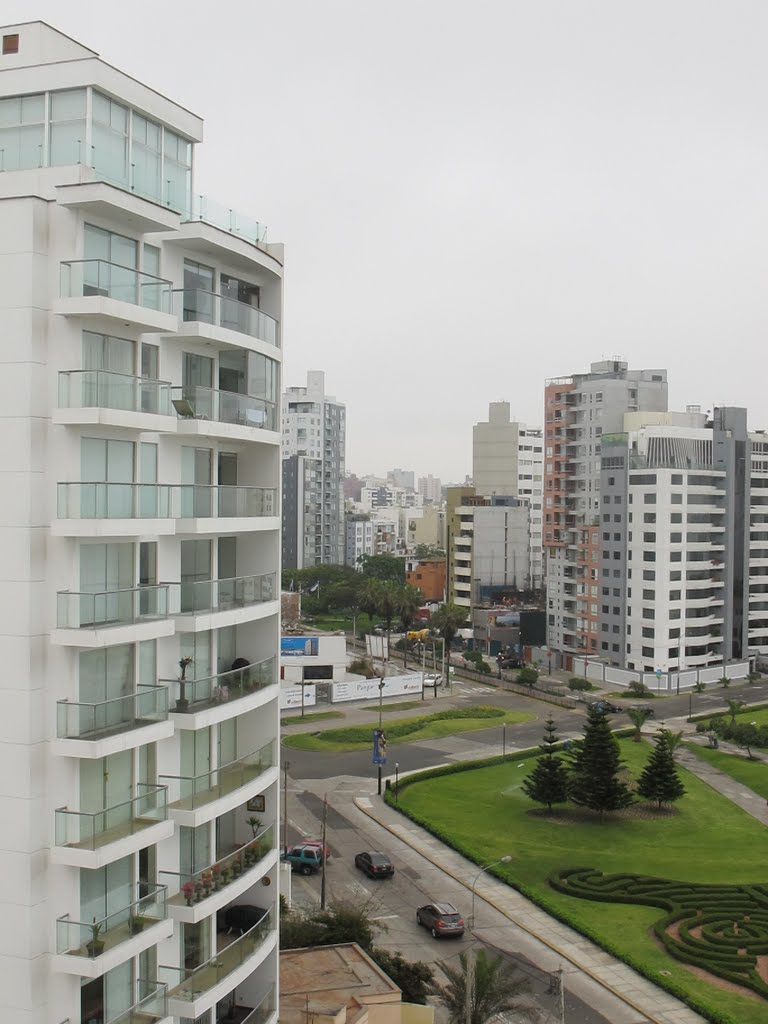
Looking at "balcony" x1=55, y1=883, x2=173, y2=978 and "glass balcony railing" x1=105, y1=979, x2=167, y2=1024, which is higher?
"balcony" x1=55, y1=883, x2=173, y2=978

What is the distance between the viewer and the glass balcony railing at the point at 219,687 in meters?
18.1

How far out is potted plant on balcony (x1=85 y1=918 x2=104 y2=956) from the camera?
15391 mm

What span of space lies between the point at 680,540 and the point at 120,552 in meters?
71.3

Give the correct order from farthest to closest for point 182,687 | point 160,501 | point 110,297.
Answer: point 182,687
point 160,501
point 110,297

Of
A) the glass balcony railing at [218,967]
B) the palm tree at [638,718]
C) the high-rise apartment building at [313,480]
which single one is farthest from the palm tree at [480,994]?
the high-rise apartment building at [313,480]

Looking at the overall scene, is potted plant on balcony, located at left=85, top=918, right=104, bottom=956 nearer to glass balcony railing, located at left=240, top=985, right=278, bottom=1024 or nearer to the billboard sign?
glass balcony railing, located at left=240, top=985, right=278, bottom=1024

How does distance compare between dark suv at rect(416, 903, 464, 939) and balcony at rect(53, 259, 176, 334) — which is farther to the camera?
dark suv at rect(416, 903, 464, 939)

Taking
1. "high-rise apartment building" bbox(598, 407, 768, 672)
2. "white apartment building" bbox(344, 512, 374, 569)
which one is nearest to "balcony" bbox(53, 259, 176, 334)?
"high-rise apartment building" bbox(598, 407, 768, 672)

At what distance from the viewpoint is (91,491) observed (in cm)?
1581

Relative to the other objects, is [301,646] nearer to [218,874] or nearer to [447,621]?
[447,621]

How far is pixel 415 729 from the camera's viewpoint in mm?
65062

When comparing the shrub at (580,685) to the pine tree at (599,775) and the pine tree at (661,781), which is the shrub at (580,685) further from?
the pine tree at (599,775)

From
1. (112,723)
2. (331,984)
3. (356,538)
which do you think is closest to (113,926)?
(112,723)

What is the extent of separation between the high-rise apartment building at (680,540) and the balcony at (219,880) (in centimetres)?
6526
